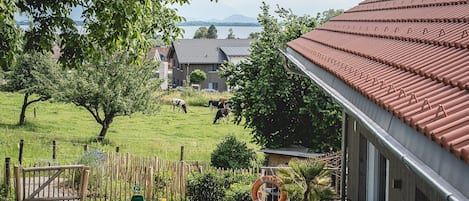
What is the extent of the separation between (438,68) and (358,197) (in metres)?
3.08

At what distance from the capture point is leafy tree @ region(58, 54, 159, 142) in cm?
2769

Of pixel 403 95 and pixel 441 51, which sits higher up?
pixel 441 51

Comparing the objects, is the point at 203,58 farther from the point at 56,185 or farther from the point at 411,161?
the point at 411,161

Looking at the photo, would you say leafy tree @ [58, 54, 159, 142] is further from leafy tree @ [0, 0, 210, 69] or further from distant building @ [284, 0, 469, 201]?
distant building @ [284, 0, 469, 201]

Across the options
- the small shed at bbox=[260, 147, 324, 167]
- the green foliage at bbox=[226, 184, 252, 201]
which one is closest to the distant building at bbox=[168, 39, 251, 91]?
the small shed at bbox=[260, 147, 324, 167]

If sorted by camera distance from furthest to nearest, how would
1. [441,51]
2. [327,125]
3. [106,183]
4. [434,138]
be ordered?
[327,125], [106,183], [441,51], [434,138]

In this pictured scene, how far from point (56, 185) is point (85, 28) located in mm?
5136

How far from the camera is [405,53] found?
5.50 meters

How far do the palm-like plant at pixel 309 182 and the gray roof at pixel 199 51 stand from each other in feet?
215

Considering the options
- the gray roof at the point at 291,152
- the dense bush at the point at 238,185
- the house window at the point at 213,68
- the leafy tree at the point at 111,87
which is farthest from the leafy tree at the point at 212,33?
the dense bush at the point at 238,185

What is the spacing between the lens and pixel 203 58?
245 ft

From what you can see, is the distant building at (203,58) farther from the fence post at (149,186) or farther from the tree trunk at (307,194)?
the tree trunk at (307,194)

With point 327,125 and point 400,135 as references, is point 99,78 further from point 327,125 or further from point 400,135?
point 400,135

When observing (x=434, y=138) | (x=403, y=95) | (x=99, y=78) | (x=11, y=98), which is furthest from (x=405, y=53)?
(x=11, y=98)
